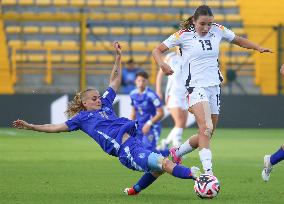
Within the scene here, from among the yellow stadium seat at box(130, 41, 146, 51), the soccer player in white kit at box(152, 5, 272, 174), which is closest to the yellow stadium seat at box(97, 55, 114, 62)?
the yellow stadium seat at box(130, 41, 146, 51)

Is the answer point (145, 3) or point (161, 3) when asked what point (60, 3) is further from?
point (161, 3)

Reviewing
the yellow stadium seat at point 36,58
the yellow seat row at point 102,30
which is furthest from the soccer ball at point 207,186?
the yellow seat row at point 102,30

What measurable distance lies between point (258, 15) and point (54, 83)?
27.0 ft

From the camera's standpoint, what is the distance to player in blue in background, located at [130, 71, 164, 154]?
17375mm

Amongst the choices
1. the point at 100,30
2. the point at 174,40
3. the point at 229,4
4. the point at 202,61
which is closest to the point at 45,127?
the point at 174,40

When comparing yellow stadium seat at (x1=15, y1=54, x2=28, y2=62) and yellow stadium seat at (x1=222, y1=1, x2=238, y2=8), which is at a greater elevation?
yellow stadium seat at (x1=222, y1=1, x2=238, y2=8)

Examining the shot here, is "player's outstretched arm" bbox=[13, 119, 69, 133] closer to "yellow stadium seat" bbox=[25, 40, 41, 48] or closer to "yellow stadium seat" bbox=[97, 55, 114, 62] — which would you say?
"yellow stadium seat" bbox=[97, 55, 114, 62]

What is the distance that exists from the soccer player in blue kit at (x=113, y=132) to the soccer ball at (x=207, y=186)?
0.08 meters

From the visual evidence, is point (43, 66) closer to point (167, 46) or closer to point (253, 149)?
point (253, 149)

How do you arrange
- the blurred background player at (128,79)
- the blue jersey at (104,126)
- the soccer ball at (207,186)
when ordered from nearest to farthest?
the soccer ball at (207,186) → the blue jersey at (104,126) → the blurred background player at (128,79)

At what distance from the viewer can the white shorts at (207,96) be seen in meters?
10.8

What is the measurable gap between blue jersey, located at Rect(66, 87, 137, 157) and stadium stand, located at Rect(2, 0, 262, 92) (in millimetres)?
16009

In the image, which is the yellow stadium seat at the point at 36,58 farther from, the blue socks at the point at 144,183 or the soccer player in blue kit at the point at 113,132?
the blue socks at the point at 144,183

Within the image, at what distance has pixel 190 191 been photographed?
1023 centimetres
